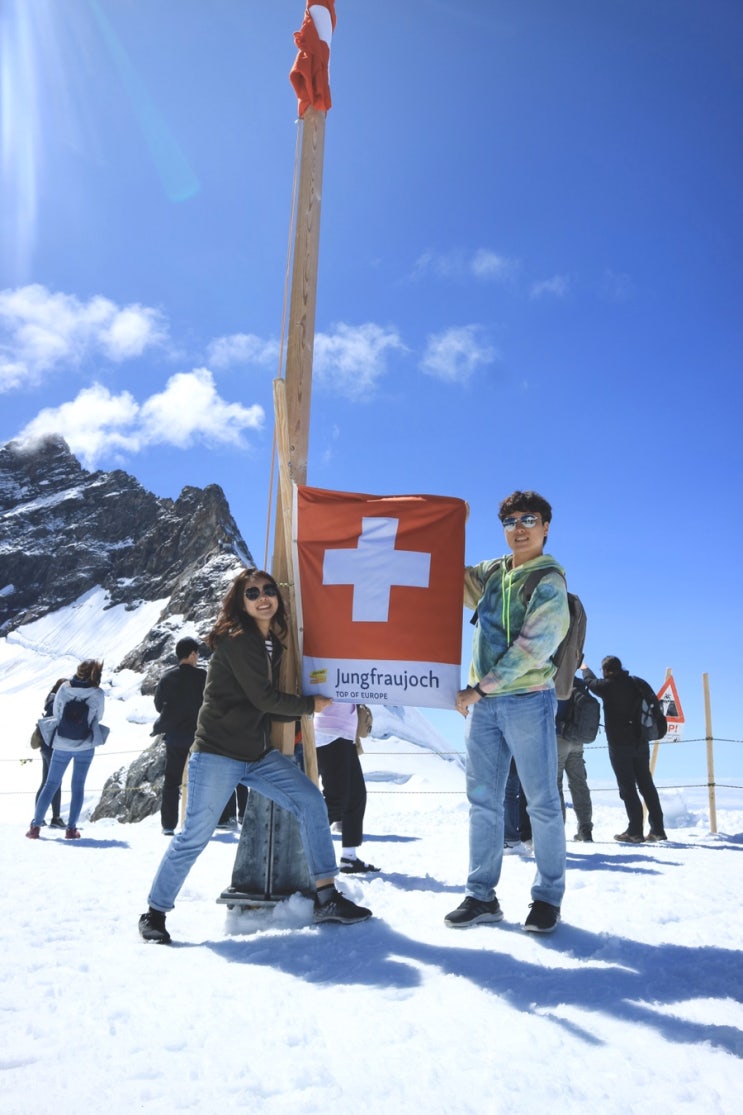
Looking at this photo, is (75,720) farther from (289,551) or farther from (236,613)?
(236,613)

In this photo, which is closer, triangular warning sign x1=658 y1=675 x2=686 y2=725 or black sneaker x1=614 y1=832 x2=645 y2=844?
black sneaker x1=614 y1=832 x2=645 y2=844

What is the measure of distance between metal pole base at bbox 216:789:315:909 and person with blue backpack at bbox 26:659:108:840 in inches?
179

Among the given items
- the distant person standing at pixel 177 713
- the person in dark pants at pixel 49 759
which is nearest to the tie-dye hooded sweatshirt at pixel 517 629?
the distant person standing at pixel 177 713

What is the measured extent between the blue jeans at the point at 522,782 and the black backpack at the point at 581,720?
10.9 ft

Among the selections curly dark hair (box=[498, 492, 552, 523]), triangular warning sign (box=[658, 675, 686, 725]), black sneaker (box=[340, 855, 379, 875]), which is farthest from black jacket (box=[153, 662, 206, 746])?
triangular warning sign (box=[658, 675, 686, 725])

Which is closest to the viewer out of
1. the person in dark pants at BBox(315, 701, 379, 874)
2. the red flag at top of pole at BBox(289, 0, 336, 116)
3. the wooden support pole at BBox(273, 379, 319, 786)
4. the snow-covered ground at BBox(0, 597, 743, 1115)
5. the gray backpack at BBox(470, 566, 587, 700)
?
the snow-covered ground at BBox(0, 597, 743, 1115)

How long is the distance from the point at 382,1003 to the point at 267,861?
5.11 ft

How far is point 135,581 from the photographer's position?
3898 inches

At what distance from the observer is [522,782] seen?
3.27 metres

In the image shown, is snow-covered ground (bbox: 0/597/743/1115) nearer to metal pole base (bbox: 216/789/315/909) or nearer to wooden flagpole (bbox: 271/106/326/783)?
metal pole base (bbox: 216/789/315/909)

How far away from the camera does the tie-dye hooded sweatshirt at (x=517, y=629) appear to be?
3213 millimetres

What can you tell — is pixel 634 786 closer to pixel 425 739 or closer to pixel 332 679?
pixel 332 679

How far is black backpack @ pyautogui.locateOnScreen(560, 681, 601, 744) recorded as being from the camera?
6.50 metres

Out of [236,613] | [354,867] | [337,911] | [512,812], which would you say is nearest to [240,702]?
[236,613]
